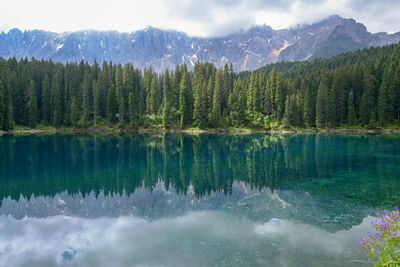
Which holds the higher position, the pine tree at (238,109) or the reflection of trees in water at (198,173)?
the pine tree at (238,109)

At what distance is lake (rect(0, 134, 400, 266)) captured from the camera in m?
12.9

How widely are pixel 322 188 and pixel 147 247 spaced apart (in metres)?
18.3

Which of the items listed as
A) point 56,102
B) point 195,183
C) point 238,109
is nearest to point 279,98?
point 238,109

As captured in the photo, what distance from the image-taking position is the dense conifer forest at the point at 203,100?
97.2 metres

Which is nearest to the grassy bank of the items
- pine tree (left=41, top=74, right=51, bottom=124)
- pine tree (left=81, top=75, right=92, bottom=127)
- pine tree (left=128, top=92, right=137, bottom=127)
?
pine tree (left=81, top=75, right=92, bottom=127)

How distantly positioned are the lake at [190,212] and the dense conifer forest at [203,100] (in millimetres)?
67667

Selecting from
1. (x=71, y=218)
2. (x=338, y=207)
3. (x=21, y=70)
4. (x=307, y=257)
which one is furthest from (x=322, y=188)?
(x=21, y=70)

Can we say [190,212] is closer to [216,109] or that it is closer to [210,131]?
[210,131]

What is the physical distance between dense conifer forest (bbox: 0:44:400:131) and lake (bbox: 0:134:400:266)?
6767 centimetres

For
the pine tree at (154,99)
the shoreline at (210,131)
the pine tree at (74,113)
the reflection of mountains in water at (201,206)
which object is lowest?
the reflection of mountains in water at (201,206)

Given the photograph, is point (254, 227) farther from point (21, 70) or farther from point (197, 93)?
point (21, 70)

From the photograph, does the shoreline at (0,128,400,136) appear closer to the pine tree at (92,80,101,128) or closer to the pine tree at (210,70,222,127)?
the pine tree at (210,70,222,127)

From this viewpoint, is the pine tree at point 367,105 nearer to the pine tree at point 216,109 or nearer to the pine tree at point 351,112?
the pine tree at point 351,112

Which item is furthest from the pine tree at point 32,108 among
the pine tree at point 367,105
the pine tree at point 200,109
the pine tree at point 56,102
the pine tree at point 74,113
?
the pine tree at point 367,105
